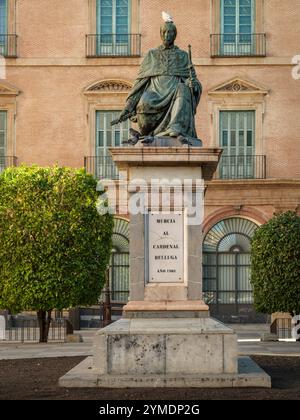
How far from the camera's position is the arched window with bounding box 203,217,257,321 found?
130 ft

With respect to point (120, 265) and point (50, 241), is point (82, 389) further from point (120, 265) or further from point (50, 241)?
point (120, 265)

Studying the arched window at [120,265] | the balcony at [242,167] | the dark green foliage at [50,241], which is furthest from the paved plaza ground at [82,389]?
the balcony at [242,167]

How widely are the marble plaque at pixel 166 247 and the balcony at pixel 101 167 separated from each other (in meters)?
23.9

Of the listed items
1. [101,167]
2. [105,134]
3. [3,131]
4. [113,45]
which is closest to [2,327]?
[101,167]

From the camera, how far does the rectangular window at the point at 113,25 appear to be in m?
40.4

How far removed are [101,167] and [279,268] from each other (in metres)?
11.8

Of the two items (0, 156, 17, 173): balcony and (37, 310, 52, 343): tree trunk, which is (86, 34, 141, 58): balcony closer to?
(0, 156, 17, 173): balcony

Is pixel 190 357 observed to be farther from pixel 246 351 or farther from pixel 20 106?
pixel 20 106

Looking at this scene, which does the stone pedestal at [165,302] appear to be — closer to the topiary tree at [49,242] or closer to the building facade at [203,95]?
the topiary tree at [49,242]

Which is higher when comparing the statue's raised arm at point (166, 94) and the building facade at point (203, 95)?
the building facade at point (203, 95)

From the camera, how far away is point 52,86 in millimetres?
40531

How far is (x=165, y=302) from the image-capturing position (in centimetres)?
1541

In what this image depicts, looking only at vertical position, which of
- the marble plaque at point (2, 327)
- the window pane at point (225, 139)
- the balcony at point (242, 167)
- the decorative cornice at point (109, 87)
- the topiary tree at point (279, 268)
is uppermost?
the decorative cornice at point (109, 87)
